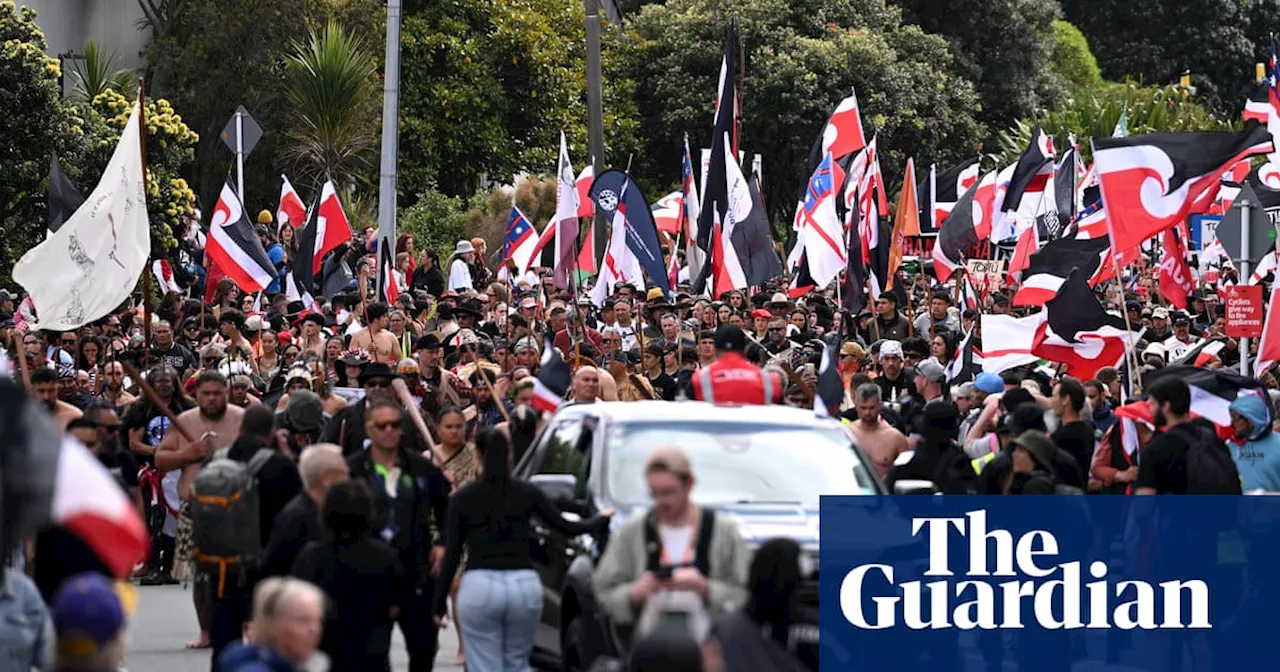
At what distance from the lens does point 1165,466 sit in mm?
11633

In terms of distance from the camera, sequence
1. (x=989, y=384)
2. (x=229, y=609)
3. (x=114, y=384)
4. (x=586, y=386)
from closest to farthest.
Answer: (x=229, y=609)
(x=586, y=386)
(x=989, y=384)
(x=114, y=384)

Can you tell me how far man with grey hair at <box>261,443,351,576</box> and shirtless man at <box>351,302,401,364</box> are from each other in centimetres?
875

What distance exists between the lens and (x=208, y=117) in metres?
40.9

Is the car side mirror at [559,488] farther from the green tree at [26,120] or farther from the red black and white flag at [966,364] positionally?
the green tree at [26,120]

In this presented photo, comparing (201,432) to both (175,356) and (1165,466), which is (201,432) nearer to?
(1165,466)

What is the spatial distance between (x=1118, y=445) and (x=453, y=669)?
411 centimetres

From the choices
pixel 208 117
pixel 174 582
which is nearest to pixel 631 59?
pixel 208 117

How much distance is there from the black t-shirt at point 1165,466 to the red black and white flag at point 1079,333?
5784 millimetres

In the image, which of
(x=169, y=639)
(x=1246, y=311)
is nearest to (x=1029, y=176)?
(x=1246, y=311)

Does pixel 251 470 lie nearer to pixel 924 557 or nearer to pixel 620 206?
pixel 924 557

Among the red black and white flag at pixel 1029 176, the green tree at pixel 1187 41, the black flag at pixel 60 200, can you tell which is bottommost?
the black flag at pixel 60 200

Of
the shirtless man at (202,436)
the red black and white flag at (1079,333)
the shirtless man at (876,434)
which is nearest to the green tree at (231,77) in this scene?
the red black and white flag at (1079,333)

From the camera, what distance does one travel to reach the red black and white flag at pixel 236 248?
23.4 m

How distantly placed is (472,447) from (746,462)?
120 inches
